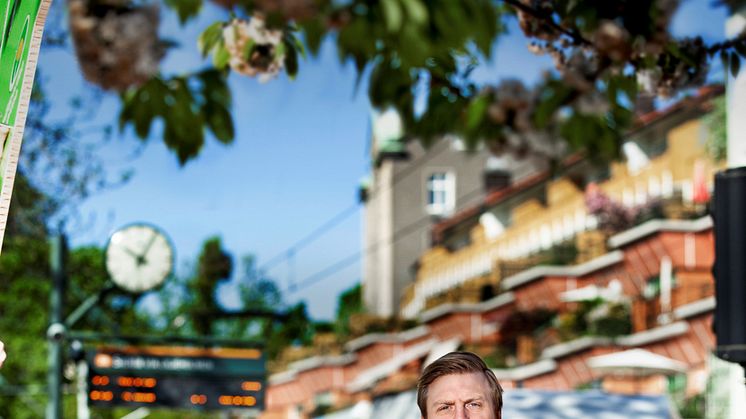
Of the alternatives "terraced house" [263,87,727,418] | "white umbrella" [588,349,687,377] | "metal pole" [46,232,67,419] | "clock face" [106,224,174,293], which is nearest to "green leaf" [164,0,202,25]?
"metal pole" [46,232,67,419]

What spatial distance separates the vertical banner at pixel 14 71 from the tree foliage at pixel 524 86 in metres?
0.86

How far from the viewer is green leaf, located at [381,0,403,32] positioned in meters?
2.50

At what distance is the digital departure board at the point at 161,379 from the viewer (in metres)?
14.7

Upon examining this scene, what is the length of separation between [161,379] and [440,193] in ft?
147

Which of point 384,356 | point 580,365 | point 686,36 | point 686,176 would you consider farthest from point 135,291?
point 384,356

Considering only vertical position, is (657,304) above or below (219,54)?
above

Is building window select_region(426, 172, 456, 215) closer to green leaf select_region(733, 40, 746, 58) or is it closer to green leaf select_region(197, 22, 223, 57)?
green leaf select_region(733, 40, 746, 58)

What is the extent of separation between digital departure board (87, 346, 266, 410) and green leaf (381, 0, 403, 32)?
12.4 metres

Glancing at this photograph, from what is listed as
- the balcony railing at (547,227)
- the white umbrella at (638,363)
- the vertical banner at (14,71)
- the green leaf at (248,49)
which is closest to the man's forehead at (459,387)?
the vertical banner at (14,71)

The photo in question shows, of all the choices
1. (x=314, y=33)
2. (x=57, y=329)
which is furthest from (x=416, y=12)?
(x=57, y=329)

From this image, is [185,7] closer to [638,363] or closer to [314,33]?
[314,33]

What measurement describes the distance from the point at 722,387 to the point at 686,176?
11.3 meters

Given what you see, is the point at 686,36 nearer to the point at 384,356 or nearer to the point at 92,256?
the point at 92,256

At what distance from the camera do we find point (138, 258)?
15742mm
